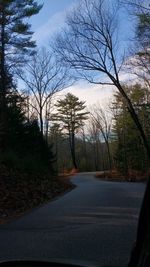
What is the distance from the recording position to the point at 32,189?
26.3m

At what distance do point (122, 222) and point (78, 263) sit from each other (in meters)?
A: 11.5

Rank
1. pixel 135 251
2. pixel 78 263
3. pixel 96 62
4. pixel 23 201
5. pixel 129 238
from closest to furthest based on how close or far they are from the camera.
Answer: pixel 135 251 < pixel 78 263 < pixel 129 238 < pixel 23 201 < pixel 96 62

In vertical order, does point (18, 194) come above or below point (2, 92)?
below

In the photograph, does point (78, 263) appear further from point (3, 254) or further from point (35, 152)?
point (35, 152)

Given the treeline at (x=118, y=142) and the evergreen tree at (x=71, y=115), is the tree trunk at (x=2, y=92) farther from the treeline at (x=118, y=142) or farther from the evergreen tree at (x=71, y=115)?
the evergreen tree at (x=71, y=115)

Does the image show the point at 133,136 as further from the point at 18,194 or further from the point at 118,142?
the point at 18,194

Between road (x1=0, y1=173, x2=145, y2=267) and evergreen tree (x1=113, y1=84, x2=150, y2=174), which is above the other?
evergreen tree (x1=113, y1=84, x2=150, y2=174)

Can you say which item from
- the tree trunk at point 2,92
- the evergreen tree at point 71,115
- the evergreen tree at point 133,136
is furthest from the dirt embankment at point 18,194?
the evergreen tree at point 71,115

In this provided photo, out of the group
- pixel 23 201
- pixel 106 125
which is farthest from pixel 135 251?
pixel 106 125

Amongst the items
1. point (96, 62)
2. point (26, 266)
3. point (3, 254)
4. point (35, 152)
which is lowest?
point (3, 254)

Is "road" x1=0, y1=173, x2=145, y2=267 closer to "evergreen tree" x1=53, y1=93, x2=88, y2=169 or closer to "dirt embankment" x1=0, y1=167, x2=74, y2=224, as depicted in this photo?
"dirt embankment" x1=0, y1=167, x2=74, y2=224

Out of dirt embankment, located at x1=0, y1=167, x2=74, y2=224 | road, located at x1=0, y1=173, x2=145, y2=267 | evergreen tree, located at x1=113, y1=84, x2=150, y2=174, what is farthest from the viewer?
evergreen tree, located at x1=113, y1=84, x2=150, y2=174

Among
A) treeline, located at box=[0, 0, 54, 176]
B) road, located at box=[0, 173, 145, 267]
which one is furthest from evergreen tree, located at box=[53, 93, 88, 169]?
road, located at box=[0, 173, 145, 267]

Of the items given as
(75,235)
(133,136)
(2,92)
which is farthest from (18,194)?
(133,136)
